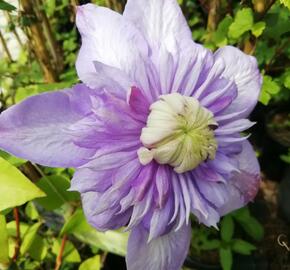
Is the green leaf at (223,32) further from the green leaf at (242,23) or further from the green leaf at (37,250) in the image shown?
the green leaf at (37,250)

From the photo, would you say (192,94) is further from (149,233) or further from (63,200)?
(63,200)

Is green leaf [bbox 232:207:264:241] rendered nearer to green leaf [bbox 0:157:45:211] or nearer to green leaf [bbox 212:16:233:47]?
green leaf [bbox 212:16:233:47]

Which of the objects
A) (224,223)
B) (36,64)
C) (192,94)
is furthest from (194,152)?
(36,64)

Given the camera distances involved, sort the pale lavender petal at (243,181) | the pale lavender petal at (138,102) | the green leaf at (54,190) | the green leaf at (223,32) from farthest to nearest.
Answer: the green leaf at (223,32)
the green leaf at (54,190)
the pale lavender petal at (243,181)
the pale lavender petal at (138,102)

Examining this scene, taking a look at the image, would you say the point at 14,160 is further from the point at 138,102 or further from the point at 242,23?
the point at 242,23

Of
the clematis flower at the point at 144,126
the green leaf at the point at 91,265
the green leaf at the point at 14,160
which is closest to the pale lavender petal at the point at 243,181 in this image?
the clematis flower at the point at 144,126
